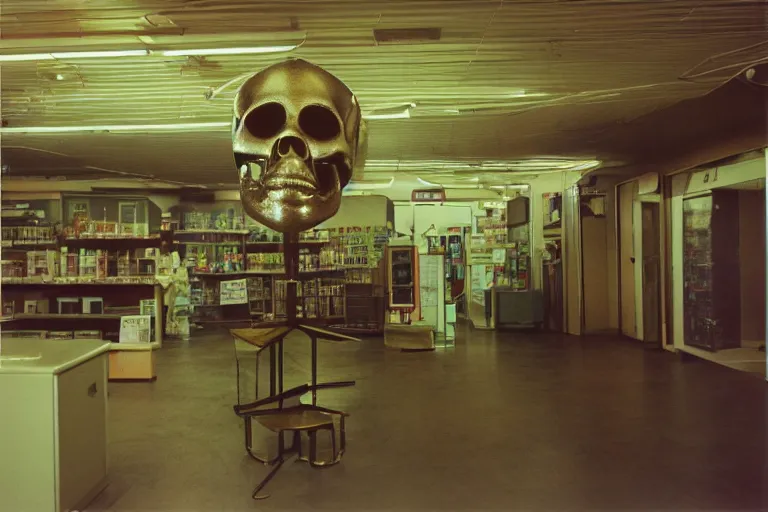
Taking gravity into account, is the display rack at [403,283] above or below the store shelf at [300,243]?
below

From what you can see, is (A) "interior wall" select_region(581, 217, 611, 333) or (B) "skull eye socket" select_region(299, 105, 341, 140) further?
(A) "interior wall" select_region(581, 217, 611, 333)

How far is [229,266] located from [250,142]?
8.49 meters

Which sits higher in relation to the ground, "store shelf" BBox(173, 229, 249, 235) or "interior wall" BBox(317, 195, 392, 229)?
"interior wall" BBox(317, 195, 392, 229)

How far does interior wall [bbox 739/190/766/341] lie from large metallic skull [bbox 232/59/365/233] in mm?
7129

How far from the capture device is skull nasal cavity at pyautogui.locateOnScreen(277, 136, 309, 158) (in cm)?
250

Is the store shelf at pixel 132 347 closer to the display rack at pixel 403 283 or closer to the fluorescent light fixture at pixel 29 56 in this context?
the fluorescent light fixture at pixel 29 56

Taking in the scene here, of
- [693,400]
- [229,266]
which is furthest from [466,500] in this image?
[229,266]

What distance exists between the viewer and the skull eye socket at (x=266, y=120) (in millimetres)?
2609

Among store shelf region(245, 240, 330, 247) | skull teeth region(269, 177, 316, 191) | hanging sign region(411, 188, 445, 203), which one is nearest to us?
skull teeth region(269, 177, 316, 191)

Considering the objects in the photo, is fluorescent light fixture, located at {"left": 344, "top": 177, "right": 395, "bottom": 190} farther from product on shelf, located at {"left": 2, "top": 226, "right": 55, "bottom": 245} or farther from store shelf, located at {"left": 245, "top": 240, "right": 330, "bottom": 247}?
product on shelf, located at {"left": 2, "top": 226, "right": 55, "bottom": 245}

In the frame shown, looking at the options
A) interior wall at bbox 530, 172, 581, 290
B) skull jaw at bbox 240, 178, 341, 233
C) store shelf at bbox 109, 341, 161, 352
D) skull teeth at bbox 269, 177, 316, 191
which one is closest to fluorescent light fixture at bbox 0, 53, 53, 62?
skull jaw at bbox 240, 178, 341, 233

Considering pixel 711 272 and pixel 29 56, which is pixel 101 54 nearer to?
pixel 29 56

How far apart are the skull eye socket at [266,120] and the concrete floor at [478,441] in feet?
6.65

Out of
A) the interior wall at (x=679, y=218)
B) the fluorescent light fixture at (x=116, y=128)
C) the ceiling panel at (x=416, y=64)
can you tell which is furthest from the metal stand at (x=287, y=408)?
the interior wall at (x=679, y=218)
